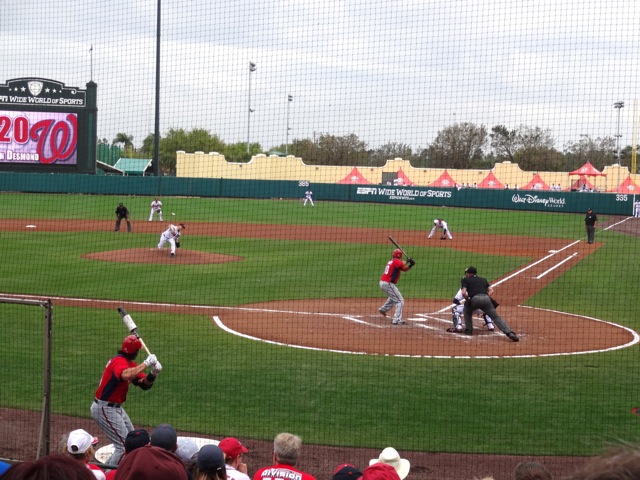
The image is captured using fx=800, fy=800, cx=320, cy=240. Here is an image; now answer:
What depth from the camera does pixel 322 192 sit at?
65.1m

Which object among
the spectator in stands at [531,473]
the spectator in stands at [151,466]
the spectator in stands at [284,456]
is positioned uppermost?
the spectator in stands at [151,466]

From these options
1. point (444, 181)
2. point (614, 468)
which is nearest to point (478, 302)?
point (614, 468)

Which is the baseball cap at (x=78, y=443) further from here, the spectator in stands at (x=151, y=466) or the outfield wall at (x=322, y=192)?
the outfield wall at (x=322, y=192)

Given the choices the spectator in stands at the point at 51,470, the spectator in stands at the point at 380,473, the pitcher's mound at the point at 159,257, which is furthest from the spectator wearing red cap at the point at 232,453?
the pitcher's mound at the point at 159,257

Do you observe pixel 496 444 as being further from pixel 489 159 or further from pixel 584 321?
pixel 489 159

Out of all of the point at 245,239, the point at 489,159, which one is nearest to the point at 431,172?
the point at 245,239

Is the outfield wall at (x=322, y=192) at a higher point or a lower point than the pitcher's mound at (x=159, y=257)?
higher

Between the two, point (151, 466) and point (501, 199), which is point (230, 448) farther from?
point (501, 199)

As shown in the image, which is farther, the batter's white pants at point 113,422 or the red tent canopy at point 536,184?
the red tent canopy at point 536,184

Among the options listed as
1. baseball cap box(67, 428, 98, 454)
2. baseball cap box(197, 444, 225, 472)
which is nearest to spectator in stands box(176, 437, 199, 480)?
baseball cap box(67, 428, 98, 454)

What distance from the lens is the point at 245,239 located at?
1496 inches

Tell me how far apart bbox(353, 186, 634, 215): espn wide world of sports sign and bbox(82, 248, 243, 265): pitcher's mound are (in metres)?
31.1

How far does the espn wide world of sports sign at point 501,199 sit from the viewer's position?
5659 centimetres

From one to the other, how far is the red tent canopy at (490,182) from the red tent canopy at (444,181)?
2.21 metres
